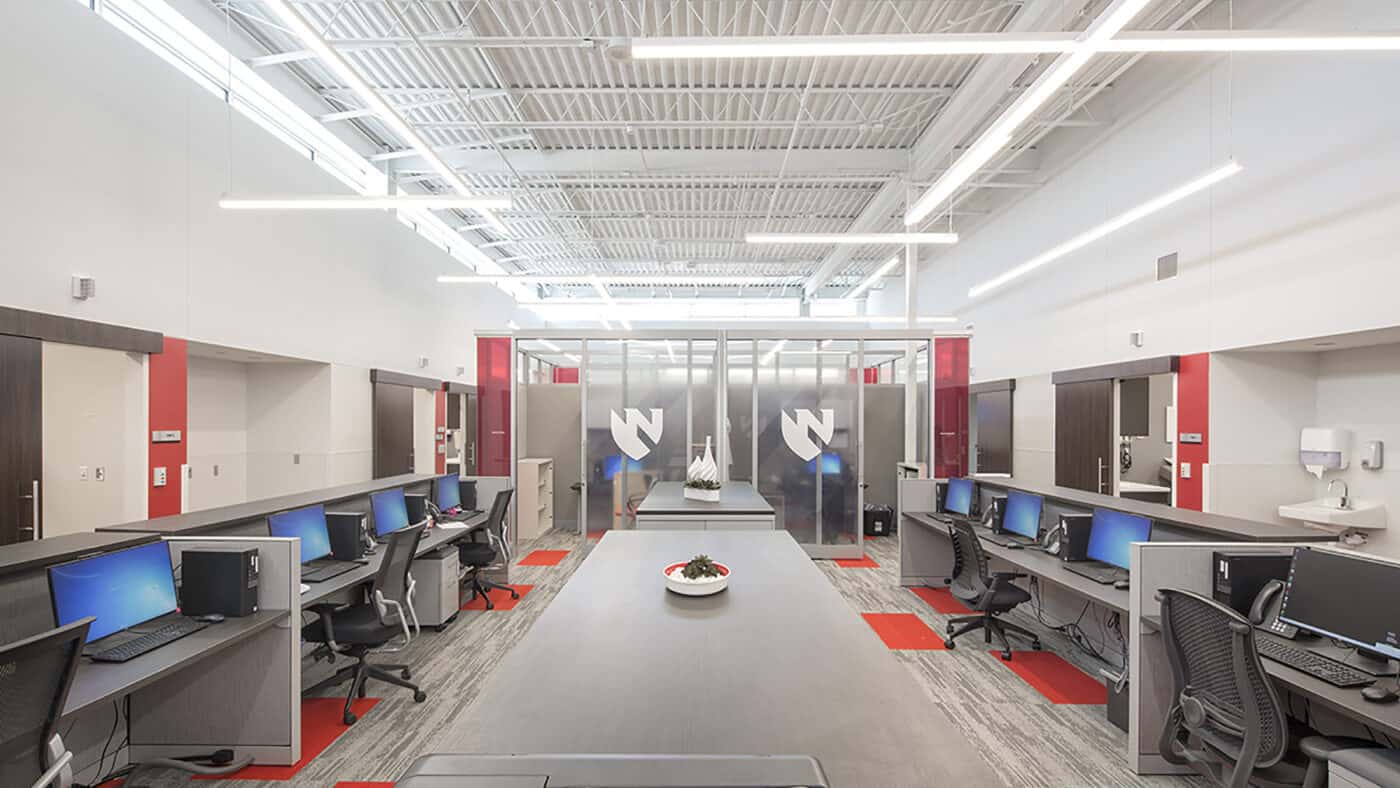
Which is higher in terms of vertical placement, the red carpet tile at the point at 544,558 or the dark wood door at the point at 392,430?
the dark wood door at the point at 392,430

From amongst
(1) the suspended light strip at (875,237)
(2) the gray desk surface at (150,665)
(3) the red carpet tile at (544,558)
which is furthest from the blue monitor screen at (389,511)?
(1) the suspended light strip at (875,237)

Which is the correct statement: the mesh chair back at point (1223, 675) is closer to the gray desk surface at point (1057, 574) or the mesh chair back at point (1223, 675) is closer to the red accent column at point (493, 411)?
the gray desk surface at point (1057, 574)

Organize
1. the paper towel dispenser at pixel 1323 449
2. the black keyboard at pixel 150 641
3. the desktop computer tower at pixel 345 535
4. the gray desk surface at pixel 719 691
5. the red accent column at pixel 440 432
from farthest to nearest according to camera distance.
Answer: the red accent column at pixel 440 432 → the paper towel dispenser at pixel 1323 449 → the desktop computer tower at pixel 345 535 → the black keyboard at pixel 150 641 → the gray desk surface at pixel 719 691

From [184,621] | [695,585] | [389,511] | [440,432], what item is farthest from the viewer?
[440,432]

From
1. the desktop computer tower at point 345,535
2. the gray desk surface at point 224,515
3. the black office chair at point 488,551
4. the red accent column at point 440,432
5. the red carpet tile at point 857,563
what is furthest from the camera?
the red accent column at point 440,432

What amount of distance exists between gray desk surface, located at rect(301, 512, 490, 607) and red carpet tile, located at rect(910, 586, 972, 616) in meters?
4.27

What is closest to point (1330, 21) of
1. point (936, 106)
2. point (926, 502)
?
point (936, 106)

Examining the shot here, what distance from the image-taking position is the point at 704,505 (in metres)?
5.04

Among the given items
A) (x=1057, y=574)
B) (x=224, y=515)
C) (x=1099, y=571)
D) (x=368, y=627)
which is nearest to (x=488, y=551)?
(x=368, y=627)

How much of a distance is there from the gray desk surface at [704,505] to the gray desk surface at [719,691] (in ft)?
7.37

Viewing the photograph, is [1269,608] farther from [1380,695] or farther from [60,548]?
[60,548]

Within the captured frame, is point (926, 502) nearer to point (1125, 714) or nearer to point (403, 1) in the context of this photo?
point (1125, 714)

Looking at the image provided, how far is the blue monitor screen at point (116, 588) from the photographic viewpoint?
224 cm

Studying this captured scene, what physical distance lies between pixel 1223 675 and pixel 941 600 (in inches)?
131
